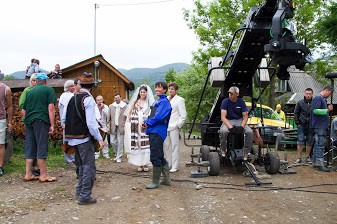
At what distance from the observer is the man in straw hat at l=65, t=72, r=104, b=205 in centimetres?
588

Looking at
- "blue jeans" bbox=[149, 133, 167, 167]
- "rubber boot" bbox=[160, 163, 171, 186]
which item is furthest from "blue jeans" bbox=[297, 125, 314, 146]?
"blue jeans" bbox=[149, 133, 167, 167]

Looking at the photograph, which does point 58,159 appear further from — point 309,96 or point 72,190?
point 309,96

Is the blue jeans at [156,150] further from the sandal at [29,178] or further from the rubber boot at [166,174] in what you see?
the sandal at [29,178]

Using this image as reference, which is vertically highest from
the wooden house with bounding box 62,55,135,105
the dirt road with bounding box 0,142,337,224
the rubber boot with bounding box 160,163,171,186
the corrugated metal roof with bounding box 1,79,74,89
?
the wooden house with bounding box 62,55,135,105

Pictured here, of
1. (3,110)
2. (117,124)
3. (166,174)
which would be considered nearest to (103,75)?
(117,124)

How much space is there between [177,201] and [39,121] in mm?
3084

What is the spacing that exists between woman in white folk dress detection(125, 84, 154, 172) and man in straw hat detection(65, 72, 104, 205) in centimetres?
241

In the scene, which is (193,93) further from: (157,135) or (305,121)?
(157,135)

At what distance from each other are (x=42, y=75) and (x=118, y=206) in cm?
319

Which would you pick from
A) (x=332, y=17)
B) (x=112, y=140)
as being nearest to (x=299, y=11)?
(x=332, y=17)

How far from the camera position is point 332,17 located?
33.0 feet

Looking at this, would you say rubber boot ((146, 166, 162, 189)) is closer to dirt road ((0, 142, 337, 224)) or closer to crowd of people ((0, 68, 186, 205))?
crowd of people ((0, 68, 186, 205))

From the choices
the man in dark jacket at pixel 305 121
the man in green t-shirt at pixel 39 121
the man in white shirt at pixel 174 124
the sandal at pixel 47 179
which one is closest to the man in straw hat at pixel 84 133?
the man in green t-shirt at pixel 39 121

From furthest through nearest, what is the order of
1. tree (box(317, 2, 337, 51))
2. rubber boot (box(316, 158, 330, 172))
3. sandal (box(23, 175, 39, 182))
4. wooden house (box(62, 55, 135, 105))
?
wooden house (box(62, 55, 135, 105)) → tree (box(317, 2, 337, 51)) → rubber boot (box(316, 158, 330, 172)) → sandal (box(23, 175, 39, 182))
